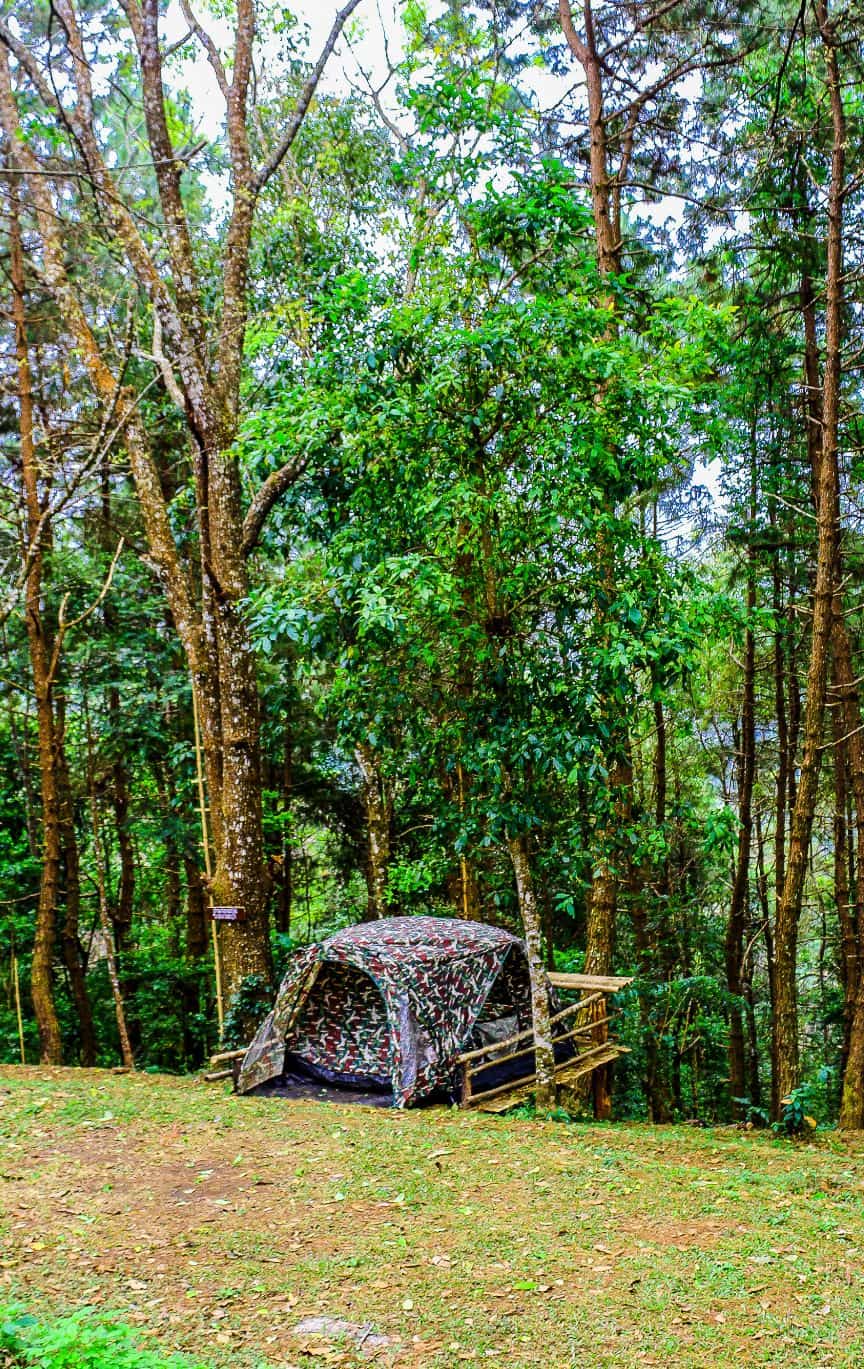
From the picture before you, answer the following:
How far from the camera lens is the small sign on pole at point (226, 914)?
10375 mm

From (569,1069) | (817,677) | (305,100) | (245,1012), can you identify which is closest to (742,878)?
(569,1069)

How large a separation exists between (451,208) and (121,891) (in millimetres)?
10908

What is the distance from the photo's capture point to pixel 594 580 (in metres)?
8.25

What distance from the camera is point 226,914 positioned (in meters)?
10.4

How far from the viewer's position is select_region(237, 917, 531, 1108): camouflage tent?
29.5 ft

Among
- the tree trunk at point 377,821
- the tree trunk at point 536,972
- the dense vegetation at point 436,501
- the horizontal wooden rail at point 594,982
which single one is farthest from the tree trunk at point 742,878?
the tree trunk at point 536,972

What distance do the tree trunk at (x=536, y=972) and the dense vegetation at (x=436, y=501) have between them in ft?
0.49

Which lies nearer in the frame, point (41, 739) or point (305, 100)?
point (305, 100)

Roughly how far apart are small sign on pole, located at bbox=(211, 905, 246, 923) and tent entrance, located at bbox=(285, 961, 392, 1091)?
1.16 metres

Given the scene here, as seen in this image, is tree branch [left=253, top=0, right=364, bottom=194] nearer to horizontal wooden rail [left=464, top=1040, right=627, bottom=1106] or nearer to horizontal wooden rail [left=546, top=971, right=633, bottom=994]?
horizontal wooden rail [left=546, top=971, right=633, bottom=994]

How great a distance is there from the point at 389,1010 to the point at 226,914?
2.33 meters

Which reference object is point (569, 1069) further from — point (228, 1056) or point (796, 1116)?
point (228, 1056)

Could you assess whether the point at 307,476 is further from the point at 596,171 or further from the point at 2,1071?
the point at 2,1071

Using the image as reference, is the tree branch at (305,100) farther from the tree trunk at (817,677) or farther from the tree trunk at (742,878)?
the tree trunk at (742,878)
